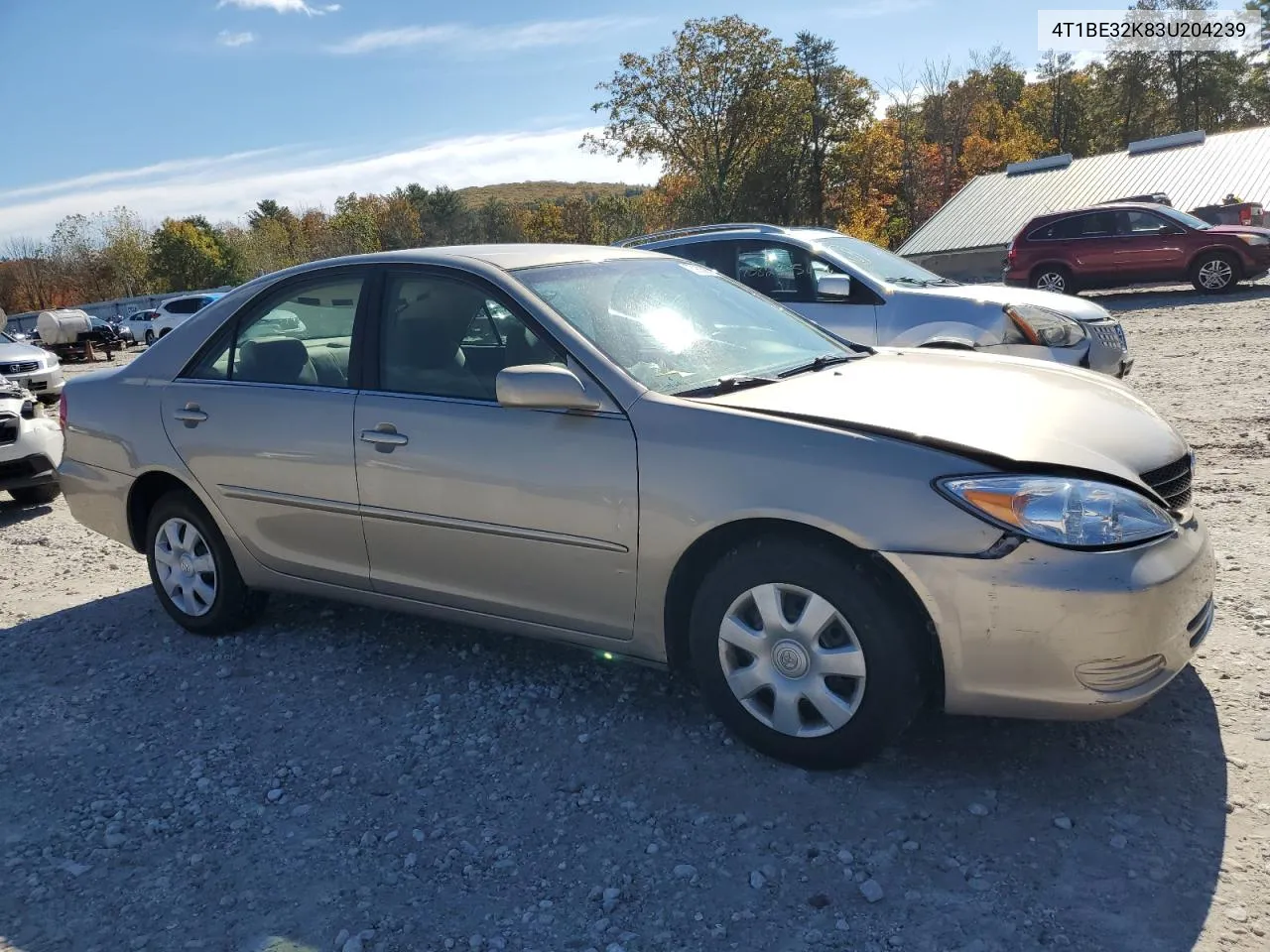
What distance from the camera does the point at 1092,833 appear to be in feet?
8.72

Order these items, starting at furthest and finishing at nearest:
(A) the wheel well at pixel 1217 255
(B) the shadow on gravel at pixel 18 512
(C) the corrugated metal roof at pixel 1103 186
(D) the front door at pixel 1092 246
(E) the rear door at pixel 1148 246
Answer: (C) the corrugated metal roof at pixel 1103 186 < (D) the front door at pixel 1092 246 < (E) the rear door at pixel 1148 246 < (A) the wheel well at pixel 1217 255 < (B) the shadow on gravel at pixel 18 512

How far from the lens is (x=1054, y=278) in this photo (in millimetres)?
18562

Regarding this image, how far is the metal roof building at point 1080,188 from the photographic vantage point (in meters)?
28.0

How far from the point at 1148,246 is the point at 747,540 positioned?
17.5 metres

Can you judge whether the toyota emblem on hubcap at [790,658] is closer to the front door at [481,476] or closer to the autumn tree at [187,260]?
the front door at [481,476]

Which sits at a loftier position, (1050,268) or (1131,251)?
(1131,251)

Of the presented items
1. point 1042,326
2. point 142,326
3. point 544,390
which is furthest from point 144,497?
point 142,326

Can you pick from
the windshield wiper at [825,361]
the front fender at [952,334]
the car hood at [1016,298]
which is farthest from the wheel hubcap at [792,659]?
the car hood at [1016,298]

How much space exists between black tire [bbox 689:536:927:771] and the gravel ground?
0.13 meters

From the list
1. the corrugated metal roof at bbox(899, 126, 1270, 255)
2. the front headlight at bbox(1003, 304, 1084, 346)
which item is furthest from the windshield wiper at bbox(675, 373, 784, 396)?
the corrugated metal roof at bbox(899, 126, 1270, 255)

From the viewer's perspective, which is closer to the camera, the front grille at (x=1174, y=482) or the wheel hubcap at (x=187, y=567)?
the front grille at (x=1174, y=482)

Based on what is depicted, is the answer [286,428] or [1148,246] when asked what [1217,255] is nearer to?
[1148,246]

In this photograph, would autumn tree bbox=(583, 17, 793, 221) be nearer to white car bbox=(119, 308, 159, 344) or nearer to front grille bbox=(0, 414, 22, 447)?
white car bbox=(119, 308, 159, 344)

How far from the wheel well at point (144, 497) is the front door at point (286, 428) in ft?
0.87
